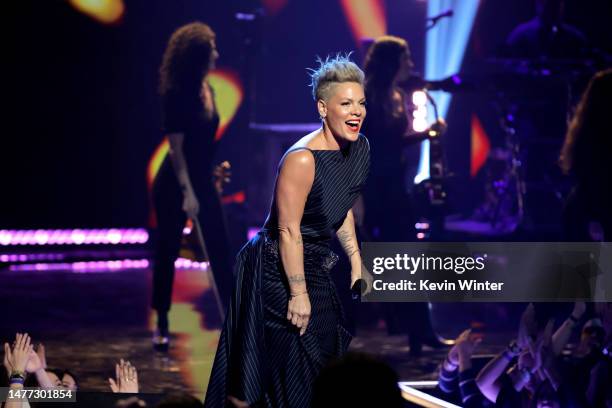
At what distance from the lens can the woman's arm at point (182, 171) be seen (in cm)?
772

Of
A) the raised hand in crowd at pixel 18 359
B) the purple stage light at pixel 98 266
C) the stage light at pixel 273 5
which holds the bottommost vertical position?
the purple stage light at pixel 98 266

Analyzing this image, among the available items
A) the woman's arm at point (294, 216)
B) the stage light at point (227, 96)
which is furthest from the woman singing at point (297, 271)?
the stage light at point (227, 96)

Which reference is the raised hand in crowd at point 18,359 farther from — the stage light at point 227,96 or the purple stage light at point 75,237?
the purple stage light at point 75,237

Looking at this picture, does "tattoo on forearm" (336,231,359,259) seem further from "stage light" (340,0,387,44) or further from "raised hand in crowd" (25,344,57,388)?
"stage light" (340,0,387,44)

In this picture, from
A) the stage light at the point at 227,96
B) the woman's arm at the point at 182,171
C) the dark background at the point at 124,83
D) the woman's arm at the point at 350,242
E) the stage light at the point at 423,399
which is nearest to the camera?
the woman's arm at the point at 350,242

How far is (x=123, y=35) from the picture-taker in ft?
38.8

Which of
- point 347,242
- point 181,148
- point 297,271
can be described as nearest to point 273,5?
point 181,148

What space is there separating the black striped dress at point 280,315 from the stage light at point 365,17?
7.04 m

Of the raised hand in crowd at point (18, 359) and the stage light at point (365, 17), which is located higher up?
the stage light at point (365, 17)

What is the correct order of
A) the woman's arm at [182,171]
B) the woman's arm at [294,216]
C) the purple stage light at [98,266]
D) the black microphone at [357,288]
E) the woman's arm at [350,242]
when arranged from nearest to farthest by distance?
the woman's arm at [294,216] < the black microphone at [357,288] < the woman's arm at [350,242] < the woman's arm at [182,171] < the purple stage light at [98,266]

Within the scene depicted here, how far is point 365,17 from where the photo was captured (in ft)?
37.3

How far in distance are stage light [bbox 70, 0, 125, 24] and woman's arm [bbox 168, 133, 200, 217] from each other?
14.4 feet

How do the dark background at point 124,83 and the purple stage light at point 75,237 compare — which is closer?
the dark background at point 124,83

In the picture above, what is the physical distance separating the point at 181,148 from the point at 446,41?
15.3ft
